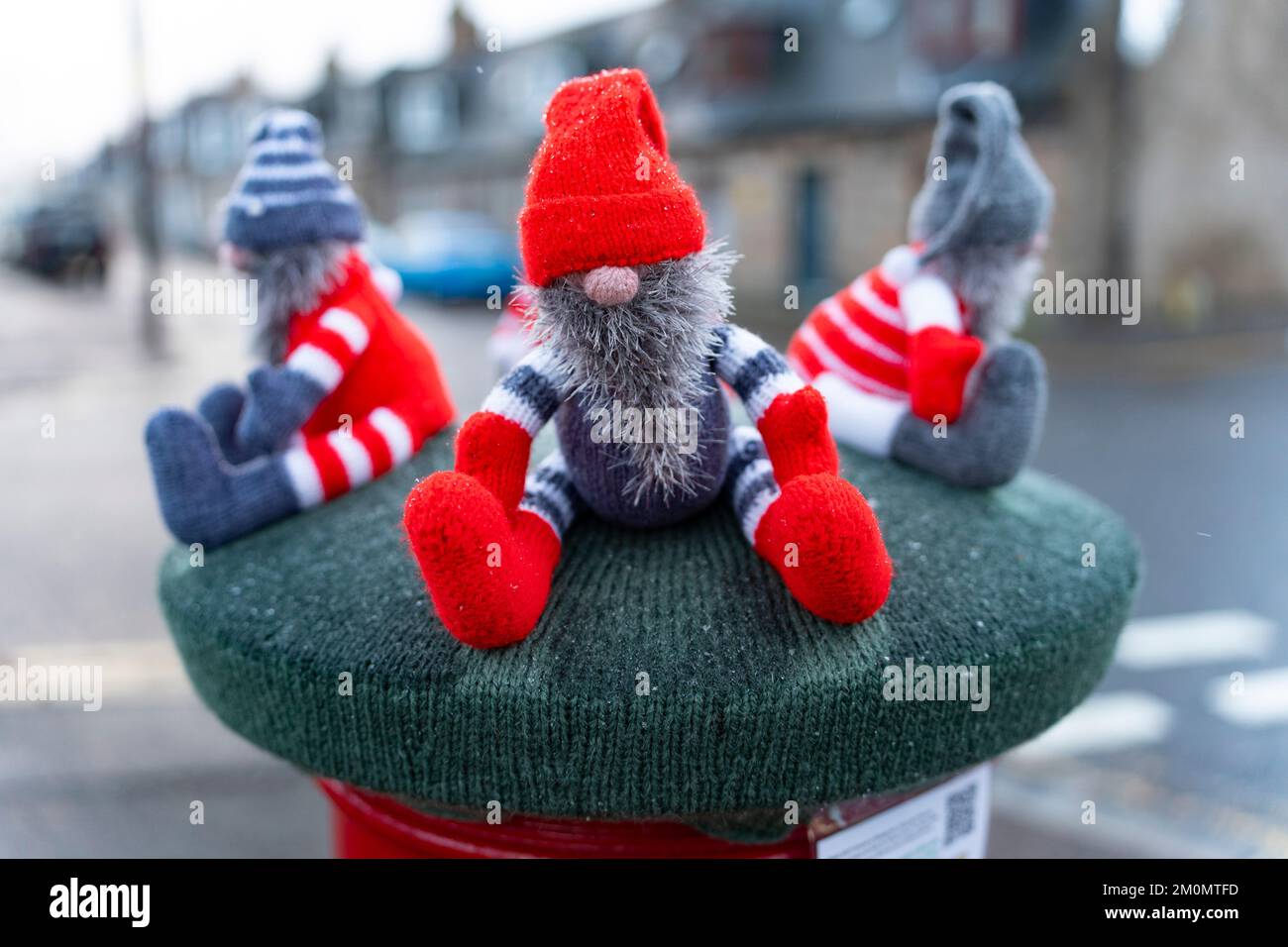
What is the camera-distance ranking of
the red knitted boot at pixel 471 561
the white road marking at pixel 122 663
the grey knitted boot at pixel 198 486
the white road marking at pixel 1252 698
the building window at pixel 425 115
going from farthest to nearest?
1. the building window at pixel 425 115
2. the white road marking at pixel 122 663
3. the white road marking at pixel 1252 698
4. the grey knitted boot at pixel 198 486
5. the red knitted boot at pixel 471 561

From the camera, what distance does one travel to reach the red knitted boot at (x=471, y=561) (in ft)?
3.42

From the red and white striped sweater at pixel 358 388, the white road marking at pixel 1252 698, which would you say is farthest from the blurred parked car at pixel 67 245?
the red and white striped sweater at pixel 358 388

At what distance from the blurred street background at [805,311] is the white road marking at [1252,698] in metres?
0.02

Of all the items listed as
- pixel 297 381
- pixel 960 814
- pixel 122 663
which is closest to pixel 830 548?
pixel 960 814

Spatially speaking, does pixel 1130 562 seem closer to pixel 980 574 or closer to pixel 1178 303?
pixel 980 574

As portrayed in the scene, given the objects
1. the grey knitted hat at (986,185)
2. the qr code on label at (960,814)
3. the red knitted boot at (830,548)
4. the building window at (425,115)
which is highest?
the building window at (425,115)

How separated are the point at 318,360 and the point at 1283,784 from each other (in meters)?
2.90

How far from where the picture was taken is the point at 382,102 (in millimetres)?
23109

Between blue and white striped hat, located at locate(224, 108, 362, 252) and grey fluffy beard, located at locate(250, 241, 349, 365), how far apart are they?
18 mm

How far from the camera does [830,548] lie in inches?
41.9

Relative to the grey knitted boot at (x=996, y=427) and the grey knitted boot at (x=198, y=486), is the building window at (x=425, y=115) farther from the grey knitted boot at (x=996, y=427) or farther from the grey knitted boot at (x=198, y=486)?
the grey knitted boot at (x=996, y=427)

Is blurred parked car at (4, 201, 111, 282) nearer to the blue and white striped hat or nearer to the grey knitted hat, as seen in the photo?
the blue and white striped hat

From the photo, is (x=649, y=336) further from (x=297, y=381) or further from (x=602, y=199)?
(x=297, y=381)
